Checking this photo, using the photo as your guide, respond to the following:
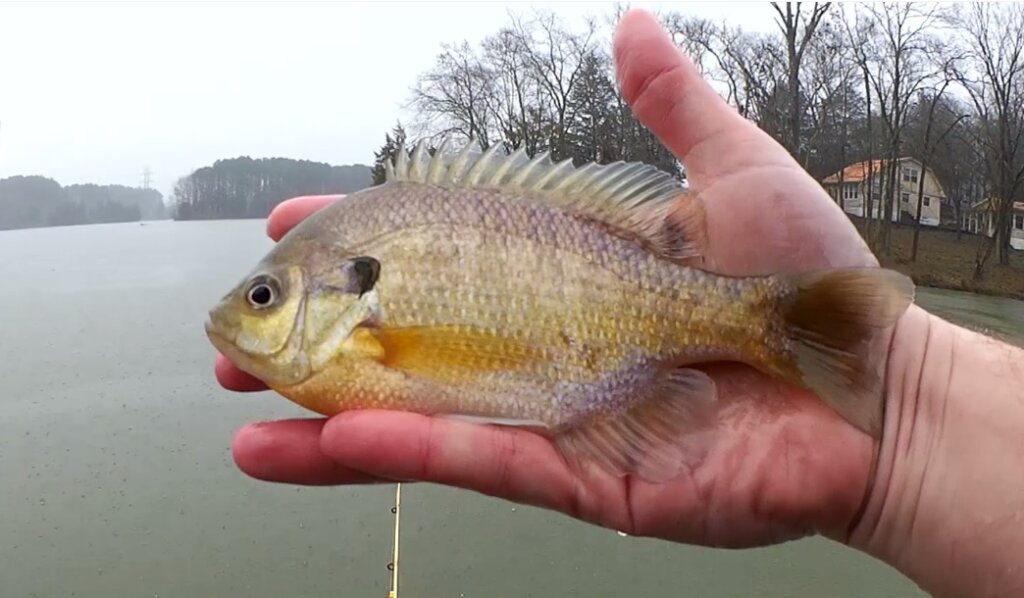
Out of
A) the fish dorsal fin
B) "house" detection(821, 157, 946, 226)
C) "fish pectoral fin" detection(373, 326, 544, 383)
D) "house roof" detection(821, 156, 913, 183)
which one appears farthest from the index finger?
"house roof" detection(821, 156, 913, 183)

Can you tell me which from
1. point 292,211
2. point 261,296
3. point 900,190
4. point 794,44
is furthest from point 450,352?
point 900,190

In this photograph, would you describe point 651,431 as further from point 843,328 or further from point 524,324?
point 843,328

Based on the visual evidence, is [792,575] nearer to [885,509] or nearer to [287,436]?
[885,509]

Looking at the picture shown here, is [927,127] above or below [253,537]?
above

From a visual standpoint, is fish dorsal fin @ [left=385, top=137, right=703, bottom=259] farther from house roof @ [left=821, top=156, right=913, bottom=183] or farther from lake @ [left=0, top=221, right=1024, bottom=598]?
house roof @ [left=821, top=156, right=913, bottom=183]

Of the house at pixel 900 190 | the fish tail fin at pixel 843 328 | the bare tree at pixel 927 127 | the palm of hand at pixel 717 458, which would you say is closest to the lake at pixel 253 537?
the palm of hand at pixel 717 458

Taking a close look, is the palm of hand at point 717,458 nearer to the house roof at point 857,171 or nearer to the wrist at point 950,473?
the wrist at point 950,473
